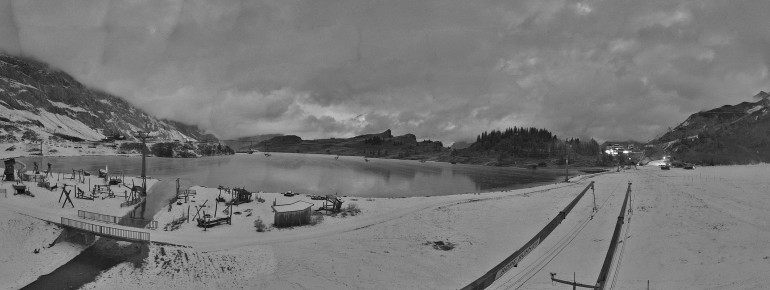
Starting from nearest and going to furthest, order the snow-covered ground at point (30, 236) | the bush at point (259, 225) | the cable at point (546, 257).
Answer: the cable at point (546, 257) < the snow-covered ground at point (30, 236) < the bush at point (259, 225)

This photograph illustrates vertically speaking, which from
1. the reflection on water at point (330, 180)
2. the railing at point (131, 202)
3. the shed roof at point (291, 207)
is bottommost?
the reflection on water at point (330, 180)

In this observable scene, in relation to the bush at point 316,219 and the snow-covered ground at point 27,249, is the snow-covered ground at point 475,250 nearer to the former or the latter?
the bush at point 316,219

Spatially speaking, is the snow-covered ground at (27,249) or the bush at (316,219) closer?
the snow-covered ground at (27,249)

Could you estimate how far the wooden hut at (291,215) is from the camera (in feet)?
119

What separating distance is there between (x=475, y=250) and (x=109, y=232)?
31180mm

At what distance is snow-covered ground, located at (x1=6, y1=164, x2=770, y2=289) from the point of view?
18438 mm

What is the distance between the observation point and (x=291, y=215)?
36781 millimetres

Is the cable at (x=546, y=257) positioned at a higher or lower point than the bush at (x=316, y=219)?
higher

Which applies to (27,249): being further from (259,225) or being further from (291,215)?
(291,215)

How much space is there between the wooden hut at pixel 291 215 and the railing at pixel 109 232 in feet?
37.0

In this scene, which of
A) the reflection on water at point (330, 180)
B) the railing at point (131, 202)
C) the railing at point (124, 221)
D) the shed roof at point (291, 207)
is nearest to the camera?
the railing at point (124, 221)

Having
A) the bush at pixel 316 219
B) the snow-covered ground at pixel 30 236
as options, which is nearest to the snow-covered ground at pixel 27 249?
the snow-covered ground at pixel 30 236

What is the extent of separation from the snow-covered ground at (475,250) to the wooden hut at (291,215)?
61.8 inches

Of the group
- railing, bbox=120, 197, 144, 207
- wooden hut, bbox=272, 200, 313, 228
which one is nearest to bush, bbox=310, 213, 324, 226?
wooden hut, bbox=272, 200, 313, 228
